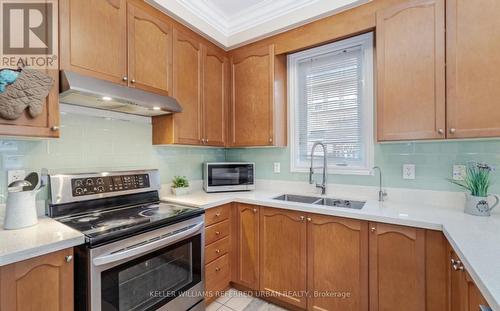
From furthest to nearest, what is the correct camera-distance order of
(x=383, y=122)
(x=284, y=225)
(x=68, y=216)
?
(x=284, y=225) → (x=383, y=122) → (x=68, y=216)

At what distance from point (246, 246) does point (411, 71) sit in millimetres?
1879

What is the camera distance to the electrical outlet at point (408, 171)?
1836 millimetres

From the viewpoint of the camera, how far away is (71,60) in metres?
1.38

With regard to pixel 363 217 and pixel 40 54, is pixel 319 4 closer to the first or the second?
pixel 363 217

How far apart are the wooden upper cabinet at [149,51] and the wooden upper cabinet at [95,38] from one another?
6 centimetres

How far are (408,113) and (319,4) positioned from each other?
1166mm

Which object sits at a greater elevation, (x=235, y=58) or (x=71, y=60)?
(x=235, y=58)

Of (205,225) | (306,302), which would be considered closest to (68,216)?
(205,225)

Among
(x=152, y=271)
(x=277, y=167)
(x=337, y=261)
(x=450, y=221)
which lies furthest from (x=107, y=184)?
(x=450, y=221)

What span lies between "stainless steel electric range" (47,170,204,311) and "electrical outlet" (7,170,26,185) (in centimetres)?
14

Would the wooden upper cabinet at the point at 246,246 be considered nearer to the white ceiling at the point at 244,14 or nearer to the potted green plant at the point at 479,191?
the potted green plant at the point at 479,191

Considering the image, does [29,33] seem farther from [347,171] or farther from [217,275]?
[347,171]

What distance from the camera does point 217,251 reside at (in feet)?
6.61

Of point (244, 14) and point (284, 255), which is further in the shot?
point (244, 14)
